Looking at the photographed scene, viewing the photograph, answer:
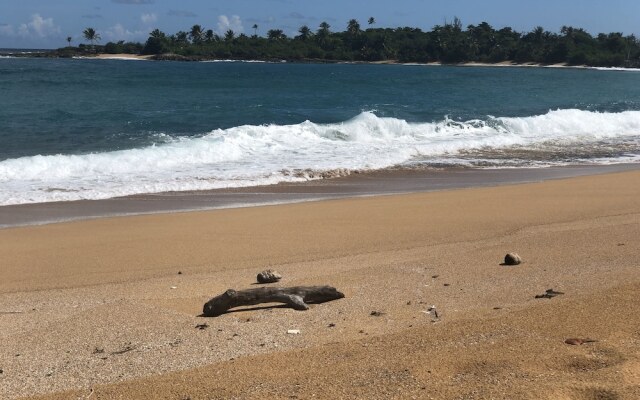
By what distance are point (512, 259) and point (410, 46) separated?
143 metres

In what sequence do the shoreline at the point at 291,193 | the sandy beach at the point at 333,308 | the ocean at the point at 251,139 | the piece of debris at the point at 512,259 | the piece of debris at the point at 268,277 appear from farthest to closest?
the ocean at the point at 251,139 < the shoreline at the point at 291,193 < the piece of debris at the point at 512,259 < the piece of debris at the point at 268,277 < the sandy beach at the point at 333,308

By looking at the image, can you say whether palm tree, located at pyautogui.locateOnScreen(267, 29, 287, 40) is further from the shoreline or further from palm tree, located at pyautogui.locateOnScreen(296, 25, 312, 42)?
the shoreline

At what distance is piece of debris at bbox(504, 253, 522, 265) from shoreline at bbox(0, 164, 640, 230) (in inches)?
217

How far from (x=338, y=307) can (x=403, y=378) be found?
1.80 metres

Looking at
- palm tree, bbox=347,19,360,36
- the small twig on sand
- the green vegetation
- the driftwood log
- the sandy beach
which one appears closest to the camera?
the sandy beach

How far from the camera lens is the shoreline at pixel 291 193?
1108 cm

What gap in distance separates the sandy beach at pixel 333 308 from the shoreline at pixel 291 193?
0.96 meters

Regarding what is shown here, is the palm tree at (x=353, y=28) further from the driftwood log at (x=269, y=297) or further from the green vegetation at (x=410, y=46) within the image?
the driftwood log at (x=269, y=297)

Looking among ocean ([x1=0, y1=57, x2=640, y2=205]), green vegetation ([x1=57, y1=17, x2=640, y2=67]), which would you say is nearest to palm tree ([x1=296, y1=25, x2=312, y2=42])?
green vegetation ([x1=57, y1=17, x2=640, y2=67])

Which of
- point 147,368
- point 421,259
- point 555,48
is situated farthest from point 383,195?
point 555,48

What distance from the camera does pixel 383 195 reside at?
12.8 meters

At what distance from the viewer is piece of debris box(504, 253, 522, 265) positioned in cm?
687

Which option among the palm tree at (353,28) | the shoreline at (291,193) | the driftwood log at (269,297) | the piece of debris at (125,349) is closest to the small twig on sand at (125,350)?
the piece of debris at (125,349)

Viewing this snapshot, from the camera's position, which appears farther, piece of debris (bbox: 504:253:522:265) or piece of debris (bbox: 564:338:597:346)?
piece of debris (bbox: 504:253:522:265)
